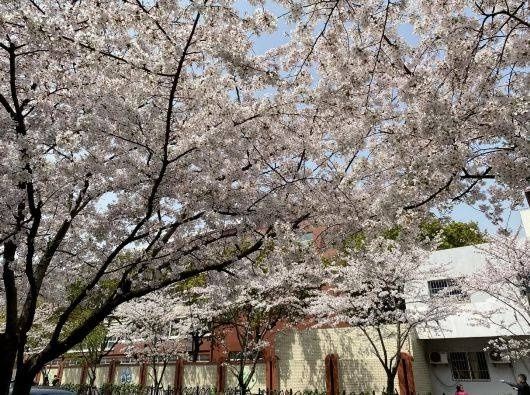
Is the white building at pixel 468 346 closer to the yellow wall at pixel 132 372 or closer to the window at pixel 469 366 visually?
the window at pixel 469 366

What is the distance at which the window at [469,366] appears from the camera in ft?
61.6

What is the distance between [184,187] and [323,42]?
347 centimetres

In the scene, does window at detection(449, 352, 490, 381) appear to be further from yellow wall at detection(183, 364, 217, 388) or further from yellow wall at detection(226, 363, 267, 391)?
yellow wall at detection(183, 364, 217, 388)

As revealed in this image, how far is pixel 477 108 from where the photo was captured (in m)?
5.81

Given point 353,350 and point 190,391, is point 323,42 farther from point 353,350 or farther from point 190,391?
point 190,391

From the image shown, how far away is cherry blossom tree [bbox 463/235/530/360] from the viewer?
52.4 ft

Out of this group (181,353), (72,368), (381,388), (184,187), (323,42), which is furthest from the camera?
(72,368)

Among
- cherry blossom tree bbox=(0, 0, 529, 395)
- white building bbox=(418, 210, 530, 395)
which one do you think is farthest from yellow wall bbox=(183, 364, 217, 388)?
cherry blossom tree bbox=(0, 0, 529, 395)

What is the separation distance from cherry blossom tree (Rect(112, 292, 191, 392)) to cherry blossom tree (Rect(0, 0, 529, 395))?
13.3 m

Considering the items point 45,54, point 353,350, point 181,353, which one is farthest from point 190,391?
point 45,54

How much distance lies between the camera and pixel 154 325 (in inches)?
841

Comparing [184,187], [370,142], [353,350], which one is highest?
[370,142]

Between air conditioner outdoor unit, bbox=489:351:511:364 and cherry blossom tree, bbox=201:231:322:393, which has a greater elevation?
cherry blossom tree, bbox=201:231:322:393

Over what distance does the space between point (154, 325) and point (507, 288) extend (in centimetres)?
1615
